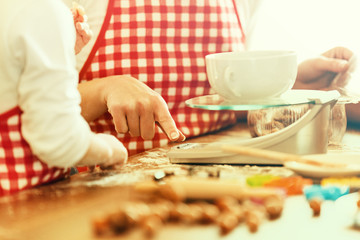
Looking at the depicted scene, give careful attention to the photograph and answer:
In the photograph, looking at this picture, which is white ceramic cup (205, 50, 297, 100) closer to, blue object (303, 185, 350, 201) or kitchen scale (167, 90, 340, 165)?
kitchen scale (167, 90, 340, 165)

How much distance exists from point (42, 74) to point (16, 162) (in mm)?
167

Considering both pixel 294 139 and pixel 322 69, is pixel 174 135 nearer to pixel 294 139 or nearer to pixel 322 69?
pixel 294 139

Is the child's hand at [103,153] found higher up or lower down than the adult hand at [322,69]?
lower down

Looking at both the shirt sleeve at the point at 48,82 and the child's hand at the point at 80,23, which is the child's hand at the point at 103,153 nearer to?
the shirt sleeve at the point at 48,82

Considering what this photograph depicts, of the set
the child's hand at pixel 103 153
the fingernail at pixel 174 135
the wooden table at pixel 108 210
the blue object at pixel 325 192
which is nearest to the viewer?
the wooden table at pixel 108 210

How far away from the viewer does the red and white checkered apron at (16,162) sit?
83cm

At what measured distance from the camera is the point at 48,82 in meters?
0.76

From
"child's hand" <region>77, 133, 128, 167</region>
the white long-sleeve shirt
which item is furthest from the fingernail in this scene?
the white long-sleeve shirt

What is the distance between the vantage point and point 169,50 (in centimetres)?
126

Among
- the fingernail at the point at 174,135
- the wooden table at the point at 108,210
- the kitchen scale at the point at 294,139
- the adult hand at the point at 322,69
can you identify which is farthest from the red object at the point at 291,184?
the adult hand at the point at 322,69

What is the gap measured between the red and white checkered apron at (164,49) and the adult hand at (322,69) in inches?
8.7

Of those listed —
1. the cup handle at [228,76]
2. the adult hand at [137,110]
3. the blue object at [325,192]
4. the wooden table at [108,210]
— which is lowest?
the wooden table at [108,210]

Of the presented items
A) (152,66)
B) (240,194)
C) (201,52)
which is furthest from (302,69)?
(240,194)

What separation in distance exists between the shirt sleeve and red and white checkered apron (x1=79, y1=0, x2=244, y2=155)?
0.43 meters
